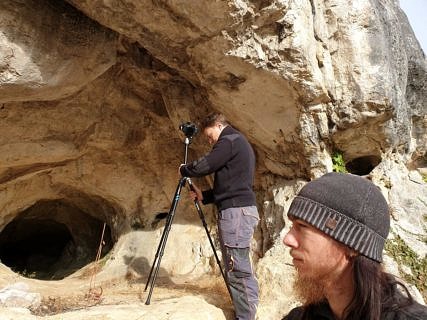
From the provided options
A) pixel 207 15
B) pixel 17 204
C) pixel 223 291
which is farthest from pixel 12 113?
pixel 223 291

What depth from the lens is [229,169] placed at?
4328 mm

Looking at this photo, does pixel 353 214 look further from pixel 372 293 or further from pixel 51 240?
pixel 51 240

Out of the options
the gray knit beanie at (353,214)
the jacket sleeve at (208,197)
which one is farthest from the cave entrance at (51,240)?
the gray knit beanie at (353,214)

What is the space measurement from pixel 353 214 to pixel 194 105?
17.4ft

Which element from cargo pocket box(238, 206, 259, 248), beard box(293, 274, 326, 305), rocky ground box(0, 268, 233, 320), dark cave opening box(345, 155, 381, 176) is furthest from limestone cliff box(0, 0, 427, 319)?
beard box(293, 274, 326, 305)

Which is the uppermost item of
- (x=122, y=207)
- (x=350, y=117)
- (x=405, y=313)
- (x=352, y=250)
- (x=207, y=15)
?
(x=207, y=15)

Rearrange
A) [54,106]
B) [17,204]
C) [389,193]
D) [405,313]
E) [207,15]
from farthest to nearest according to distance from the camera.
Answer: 1. [17,204]
2. [54,106]
3. [389,193]
4. [207,15]
5. [405,313]

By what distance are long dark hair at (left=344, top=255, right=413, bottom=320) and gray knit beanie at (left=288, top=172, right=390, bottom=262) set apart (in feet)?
0.15

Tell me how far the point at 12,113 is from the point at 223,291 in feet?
13.5

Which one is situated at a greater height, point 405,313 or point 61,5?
point 61,5

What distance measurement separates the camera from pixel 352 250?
1501 mm

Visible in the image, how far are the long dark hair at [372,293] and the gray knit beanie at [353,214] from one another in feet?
0.15

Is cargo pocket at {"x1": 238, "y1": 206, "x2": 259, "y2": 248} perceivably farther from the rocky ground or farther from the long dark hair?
the long dark hair

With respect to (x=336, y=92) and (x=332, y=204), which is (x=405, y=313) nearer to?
(x=332, y=204)
